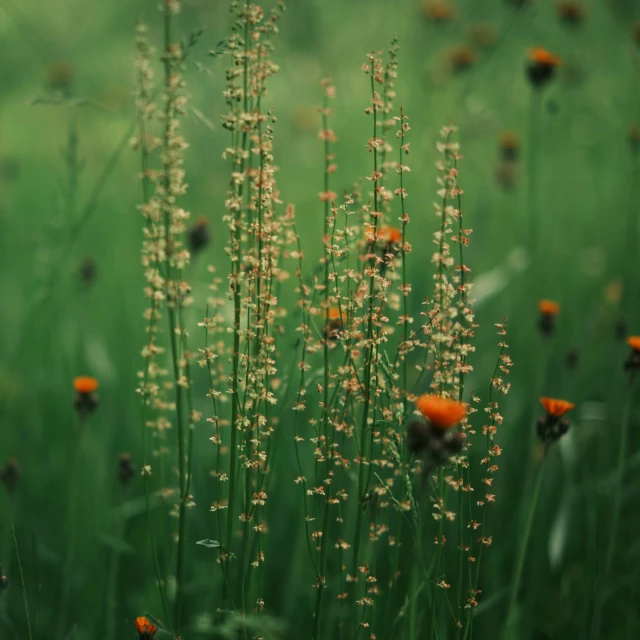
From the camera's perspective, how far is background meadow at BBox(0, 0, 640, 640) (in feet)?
7.79

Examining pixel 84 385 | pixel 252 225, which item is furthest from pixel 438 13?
pixel 252 225

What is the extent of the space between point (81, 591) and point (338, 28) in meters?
7.24

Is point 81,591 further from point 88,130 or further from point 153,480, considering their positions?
point 88,130

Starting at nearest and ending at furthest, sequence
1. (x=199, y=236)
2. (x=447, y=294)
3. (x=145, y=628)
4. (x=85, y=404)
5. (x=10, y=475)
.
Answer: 1. (x=447, y=294)
2. (x=145, y=628)
3. (x=10, y=475)
4. (x=85, y=404)
5. (x=199, y=236)

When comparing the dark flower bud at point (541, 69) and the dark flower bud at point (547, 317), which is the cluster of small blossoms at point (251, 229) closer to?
the dark flower bud at point (547, 317)

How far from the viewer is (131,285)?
14.3 ft

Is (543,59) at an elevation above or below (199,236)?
above

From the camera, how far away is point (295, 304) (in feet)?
8.24

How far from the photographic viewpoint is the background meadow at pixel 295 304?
237cm

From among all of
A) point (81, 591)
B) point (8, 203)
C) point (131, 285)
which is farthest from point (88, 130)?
point (81, 591)

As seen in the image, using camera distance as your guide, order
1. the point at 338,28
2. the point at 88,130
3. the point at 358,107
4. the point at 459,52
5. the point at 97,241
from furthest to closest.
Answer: the point at 338,28 → the point at 358,107 → the point at 88,130 → the point at 97,241 → the point at 459,52

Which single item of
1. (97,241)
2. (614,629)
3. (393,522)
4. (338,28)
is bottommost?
(614,629)

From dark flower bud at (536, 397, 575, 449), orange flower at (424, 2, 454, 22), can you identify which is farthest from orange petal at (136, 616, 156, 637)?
orange flower at (424, 2, 454, 22)

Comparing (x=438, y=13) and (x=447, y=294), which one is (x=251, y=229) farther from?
(x=438, y=13)
